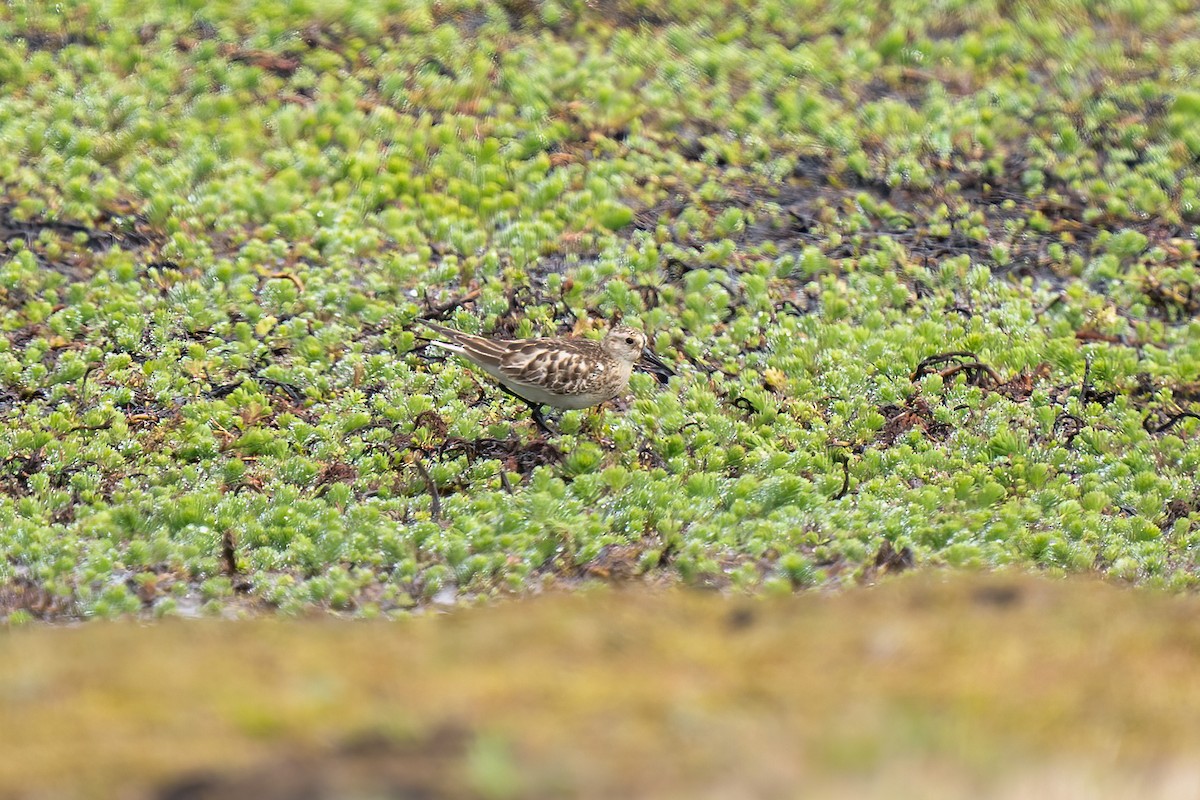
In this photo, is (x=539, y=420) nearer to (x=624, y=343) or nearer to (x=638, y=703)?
(x=624, y=343)

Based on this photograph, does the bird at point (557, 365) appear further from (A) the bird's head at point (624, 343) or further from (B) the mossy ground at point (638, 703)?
(B) the mossy ground at point (638, 703)

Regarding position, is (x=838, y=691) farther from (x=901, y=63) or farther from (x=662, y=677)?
(x=901, y=63)

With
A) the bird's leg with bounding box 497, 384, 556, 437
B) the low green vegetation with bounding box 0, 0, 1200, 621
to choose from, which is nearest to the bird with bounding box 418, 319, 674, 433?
the bird's leg with bounding box 497, 384, 556, 437

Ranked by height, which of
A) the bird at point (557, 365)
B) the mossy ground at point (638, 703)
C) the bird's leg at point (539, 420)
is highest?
the mossy ground at point (638, 703)

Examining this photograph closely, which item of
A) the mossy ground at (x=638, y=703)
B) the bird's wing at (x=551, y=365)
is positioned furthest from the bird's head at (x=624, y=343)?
the mossy ground at (x=638, y=703)

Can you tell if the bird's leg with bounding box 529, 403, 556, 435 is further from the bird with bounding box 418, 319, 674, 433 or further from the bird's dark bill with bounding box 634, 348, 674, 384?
the bird's dark bill with bounding box 634, 348, 674, 384

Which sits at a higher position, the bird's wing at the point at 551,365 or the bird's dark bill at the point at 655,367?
the bird's wing at the point at 551,365
